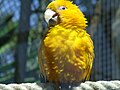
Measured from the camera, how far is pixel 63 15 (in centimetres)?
91

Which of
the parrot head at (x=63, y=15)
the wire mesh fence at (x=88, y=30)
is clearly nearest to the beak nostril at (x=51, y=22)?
the parrot head at (x=63, y=15)

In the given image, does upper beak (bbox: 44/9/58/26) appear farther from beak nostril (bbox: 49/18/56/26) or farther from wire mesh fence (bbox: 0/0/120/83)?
wire mesh fence (bbox: 0/0/120/83)

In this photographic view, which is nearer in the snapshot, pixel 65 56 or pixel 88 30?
pixel 65 56

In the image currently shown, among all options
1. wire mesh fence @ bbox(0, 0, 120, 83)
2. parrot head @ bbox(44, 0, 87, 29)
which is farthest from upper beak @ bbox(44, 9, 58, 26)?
wire mesh fence @ bbox(0, 0, 120, 83)

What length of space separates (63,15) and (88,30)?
0.92m

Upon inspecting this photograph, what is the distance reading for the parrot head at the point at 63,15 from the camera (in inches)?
34.6

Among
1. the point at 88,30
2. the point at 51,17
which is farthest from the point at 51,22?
the point at 88,30

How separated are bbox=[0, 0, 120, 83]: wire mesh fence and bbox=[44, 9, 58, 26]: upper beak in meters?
0.77

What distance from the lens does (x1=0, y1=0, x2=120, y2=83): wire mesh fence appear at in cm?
172

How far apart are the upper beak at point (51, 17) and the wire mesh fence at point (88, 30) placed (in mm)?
775

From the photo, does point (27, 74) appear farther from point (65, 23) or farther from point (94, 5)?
point (65, 23)

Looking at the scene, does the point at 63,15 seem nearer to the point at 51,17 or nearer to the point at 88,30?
the point at 51,17

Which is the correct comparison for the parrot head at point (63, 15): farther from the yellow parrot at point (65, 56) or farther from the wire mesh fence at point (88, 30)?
the wire mesh fence at point (88, 30)

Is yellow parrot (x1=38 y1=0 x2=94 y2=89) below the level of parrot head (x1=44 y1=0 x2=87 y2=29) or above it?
below
